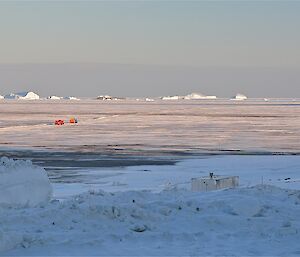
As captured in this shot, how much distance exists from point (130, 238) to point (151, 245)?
17.5 inches

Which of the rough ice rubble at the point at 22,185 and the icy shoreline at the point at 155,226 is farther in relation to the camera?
the rough ice rubble at the point at 22,185

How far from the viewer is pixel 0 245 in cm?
863

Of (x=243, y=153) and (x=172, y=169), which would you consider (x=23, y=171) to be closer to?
(x=172, y=169)

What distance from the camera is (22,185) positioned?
13117mm

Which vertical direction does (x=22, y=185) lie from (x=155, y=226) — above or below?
above

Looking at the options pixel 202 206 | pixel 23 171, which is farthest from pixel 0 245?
pixel 23 171

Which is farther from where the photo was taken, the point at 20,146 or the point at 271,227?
the point at 20,146

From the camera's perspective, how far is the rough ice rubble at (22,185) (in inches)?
501

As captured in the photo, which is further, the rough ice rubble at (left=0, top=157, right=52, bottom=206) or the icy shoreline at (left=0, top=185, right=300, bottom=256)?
the rough ice rubble at (left=0, top=157, right=52, bottom=206)

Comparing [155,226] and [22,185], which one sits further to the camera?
[22,185]

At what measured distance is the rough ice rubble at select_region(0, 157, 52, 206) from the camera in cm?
1273

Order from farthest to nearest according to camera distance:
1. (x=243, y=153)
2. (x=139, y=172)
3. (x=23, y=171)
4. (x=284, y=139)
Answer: (x=284, y=139) < (x=243, y=153) < (x=139, y=172) < (x=23, y=171)

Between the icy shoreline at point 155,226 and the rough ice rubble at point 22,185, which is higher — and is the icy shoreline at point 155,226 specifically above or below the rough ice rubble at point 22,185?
below

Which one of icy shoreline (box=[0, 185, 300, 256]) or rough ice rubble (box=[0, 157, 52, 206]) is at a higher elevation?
rough ice rubble (box=[0, 157, 52, 206])
